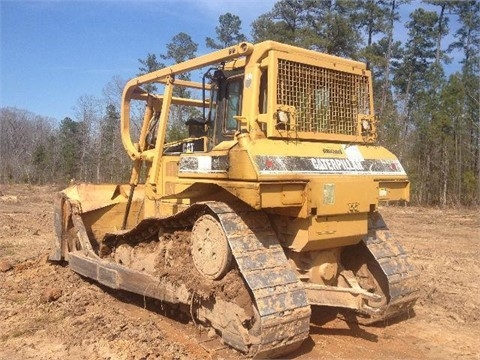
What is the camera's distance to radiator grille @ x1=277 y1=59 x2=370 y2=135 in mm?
4699

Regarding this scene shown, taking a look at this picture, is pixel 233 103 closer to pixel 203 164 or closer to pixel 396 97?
pixel 203 164

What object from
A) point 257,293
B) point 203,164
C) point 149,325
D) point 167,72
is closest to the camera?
point 257,293

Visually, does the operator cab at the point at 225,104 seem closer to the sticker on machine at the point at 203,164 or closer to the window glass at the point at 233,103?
the window glass at the point at 233,103

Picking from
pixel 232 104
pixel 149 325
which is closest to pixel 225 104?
pixel 232 104

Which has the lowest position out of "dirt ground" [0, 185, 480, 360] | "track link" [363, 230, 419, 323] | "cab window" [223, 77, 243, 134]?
"dirt ground" [0, 185, 480, 360]

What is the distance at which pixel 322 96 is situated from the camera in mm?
5047

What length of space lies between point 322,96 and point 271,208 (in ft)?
4.59

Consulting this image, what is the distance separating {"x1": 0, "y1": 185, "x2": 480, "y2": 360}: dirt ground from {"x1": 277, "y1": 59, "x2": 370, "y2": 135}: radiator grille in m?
2.14

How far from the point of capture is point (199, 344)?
182 inches

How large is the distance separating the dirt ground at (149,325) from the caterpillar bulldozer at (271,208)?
0.29m

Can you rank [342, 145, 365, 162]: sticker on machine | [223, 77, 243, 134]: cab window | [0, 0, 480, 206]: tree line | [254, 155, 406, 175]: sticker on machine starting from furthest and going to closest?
[0, 0, 480, 206]: tree line, [223, 77, 243, 134]: cab window, [342, 145, 365, 162]: sticker on machine, [254, 155, 406, 175]: sticker on machine

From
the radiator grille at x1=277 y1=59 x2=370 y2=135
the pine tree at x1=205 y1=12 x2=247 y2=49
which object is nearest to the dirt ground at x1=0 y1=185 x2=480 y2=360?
the radiator grille at x1=277 y1=59 x2=370 y2=135

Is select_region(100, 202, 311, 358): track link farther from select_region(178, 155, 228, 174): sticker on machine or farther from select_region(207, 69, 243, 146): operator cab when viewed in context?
select_region(207, 69, 243, 146): operator cab

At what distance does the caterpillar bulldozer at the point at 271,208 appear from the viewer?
4.14 m
